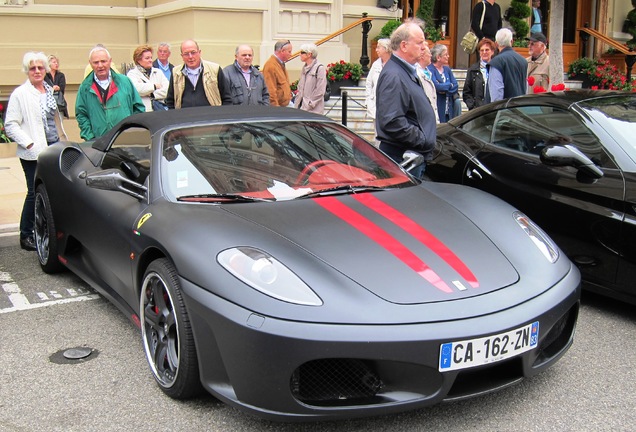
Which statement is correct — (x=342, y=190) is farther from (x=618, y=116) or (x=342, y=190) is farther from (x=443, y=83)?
(x=443, y=83)

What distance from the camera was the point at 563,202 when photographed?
15.9ft

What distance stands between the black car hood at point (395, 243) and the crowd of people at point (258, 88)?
1.71 m

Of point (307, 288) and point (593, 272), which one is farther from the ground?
point (307, 288)

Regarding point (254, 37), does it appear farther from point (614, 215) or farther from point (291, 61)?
point (614, 215)

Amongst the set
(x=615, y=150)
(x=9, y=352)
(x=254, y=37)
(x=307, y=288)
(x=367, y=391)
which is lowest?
(x=9, y=352)

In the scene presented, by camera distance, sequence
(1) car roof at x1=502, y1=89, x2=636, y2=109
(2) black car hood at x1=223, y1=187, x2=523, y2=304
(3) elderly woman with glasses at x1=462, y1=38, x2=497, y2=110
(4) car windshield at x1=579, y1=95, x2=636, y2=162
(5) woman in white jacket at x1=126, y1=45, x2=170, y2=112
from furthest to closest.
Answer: (3) elderly woman with glasses at x1=462, y1=38, x2=497, y2=110 → (5) woman in white jacket at x1=126, y1=45, x2=170, y2=112 → (1) car roof at x1=502, y1=89, x2=636, y2=109 → (4) car windshield at x1=579, y1=95, x2=636, y2=162 → (2) black car hood at x1=223, y1=187, x2=523, y2=304

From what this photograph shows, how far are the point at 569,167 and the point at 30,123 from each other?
421cm

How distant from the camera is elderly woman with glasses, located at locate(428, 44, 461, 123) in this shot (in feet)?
29.9

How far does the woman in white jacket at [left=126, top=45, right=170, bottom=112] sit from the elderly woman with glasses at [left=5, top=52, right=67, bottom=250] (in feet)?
7.57

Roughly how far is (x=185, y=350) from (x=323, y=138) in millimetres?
1722

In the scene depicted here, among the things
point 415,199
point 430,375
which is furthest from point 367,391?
point 415,199

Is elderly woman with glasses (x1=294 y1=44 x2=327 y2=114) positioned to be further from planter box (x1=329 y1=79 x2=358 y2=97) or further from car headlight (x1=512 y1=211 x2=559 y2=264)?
car headlight (x1=512 y1=211 x2=559 y2=264)

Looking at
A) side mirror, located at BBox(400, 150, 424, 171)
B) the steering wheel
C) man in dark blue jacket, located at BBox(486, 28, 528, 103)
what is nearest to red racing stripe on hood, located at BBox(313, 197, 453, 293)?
the steering wheel

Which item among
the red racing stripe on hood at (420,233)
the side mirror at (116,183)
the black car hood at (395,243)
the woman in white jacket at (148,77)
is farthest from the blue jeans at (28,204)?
the red racing stripe on hood at (420,233)
